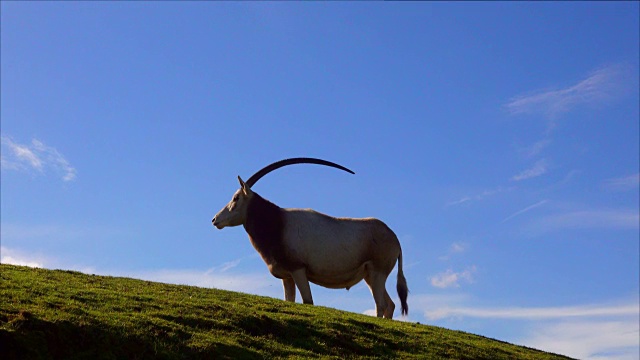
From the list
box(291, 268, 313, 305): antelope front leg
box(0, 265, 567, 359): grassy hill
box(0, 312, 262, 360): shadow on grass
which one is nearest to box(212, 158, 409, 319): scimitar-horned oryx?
box(291, 268, 313, 305): antelope front leg

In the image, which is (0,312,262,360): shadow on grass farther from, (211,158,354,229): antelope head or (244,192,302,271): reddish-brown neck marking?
(211,158,354,229): antelope head

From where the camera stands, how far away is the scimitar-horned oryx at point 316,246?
23.3 metres

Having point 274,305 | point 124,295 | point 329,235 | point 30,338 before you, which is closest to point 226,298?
point 274,305

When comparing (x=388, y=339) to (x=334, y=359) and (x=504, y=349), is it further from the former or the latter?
(x=504, y=349)

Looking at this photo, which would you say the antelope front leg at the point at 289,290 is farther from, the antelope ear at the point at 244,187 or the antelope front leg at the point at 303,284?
the antelope ear at the point at 244,187

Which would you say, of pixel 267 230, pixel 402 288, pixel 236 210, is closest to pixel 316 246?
pixel 267 230

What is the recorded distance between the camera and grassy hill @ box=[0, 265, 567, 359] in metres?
14.0

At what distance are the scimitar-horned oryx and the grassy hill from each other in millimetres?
2039

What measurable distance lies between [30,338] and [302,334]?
20.4ft

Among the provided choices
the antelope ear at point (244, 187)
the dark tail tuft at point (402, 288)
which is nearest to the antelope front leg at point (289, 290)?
the antelope ear at point (244, 187)

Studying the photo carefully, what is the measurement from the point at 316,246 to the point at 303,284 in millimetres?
1222

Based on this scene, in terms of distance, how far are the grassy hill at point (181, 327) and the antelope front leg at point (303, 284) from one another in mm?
1416

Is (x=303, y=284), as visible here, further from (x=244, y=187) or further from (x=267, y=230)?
(x=244, y=187)

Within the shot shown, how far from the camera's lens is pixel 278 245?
23.4m
